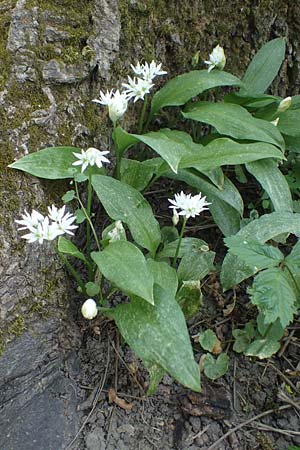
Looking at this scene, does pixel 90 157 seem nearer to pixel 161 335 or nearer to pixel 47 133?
pixel 47 133

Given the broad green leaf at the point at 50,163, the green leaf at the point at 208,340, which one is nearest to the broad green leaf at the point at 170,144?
the broad green leaf at the point at 50,163

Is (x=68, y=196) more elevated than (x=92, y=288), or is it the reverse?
(x=68, y=196)

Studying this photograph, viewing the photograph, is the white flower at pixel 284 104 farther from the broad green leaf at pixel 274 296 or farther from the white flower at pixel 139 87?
the broad green leaf at pixel 274 296

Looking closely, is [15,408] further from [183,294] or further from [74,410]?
[183,294]

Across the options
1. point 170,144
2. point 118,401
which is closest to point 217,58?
point 170,144

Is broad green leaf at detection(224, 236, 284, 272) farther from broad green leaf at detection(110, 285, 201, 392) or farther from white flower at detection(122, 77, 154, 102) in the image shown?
white flower at detection(122, 77, 154, 102)

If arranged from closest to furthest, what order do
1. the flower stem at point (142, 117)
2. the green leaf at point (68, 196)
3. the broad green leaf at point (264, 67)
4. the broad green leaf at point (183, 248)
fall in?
1. the green leaf at point (68, 196)
2. the broad green leaf at point (183, 248)
3. the flower stem at point (142, 117)
4. the broad green leaf at point (264, 67)

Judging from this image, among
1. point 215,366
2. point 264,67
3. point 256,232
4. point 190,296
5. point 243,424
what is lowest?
point 243,424

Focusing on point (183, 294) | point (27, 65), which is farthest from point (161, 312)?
point (27, 65)
